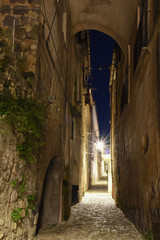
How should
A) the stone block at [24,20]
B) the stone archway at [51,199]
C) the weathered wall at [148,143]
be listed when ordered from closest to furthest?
the weathered wall at [148,143], the stone block at [24,20], the stone archway at [51,199]

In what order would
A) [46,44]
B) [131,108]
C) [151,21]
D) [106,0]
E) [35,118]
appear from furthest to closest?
[106,0]
[131,108]
[46,44]
[151,21]
[35,118]

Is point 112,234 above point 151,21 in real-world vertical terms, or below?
below

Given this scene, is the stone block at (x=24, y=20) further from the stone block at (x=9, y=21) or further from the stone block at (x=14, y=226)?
the stone block at (x=14, y=226)

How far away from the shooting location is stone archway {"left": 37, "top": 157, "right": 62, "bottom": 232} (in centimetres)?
713

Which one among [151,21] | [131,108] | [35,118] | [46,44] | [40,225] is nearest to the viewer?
[35,118]

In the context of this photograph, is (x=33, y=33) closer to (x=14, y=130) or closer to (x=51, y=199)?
(x=14, y=130)

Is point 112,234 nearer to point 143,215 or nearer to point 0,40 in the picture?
point 143,215

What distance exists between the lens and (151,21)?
5.51m

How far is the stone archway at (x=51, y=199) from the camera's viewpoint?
7.13 metres

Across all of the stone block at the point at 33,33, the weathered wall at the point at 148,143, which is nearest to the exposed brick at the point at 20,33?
the stone block at the point at 33,33

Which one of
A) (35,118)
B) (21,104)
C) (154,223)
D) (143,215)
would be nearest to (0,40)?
(21,104)

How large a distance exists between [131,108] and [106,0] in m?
4.15

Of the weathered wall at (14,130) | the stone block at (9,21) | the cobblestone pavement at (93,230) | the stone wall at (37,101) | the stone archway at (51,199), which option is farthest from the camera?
the stone archway at (51,199)

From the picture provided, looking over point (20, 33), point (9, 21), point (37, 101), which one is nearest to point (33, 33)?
point (20, 33)
